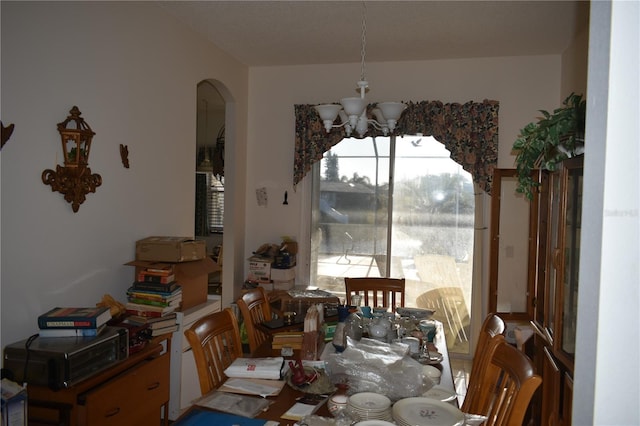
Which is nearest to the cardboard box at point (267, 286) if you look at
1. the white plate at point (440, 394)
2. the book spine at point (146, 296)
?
the book spine at point (146, 296)

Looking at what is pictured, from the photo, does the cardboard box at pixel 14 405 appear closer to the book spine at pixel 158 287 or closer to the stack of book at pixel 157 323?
the stack of book at pixel 157 323

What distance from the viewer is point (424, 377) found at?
177 cm

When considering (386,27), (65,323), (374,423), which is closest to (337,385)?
(374,423)

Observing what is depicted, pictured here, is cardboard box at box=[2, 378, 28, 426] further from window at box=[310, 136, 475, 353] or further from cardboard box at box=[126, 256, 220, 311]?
Answer: window at box=[310, 136, 475, 353]

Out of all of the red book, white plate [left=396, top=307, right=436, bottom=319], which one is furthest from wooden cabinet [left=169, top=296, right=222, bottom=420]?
white plate [left=396, top=307, right=436, bottom=319]

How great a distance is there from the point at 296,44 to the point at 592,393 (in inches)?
160

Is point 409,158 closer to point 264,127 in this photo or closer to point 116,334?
point 264,127

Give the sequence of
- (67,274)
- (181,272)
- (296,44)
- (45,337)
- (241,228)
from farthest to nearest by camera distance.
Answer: (241,228), (296,44), (181,272), (67,274), (45,337)

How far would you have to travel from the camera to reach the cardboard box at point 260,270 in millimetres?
4535

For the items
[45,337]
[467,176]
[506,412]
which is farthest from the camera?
[467,176]

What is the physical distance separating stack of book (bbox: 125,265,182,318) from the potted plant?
2.21m

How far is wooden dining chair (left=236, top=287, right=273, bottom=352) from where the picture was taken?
250cm

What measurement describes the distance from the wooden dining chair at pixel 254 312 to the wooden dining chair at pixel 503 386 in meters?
1.11

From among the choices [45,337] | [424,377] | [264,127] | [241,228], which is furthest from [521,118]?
[45,337]
